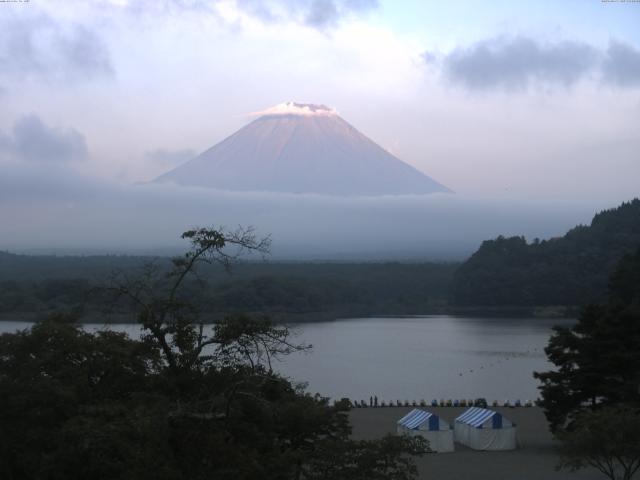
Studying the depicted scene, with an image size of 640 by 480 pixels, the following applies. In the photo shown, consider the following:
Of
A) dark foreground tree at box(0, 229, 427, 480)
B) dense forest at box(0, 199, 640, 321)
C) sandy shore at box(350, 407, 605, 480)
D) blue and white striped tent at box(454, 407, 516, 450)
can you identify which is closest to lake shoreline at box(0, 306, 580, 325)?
dense forest at box(0, 199, 640, 321)

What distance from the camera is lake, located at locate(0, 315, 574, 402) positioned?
2219 centimetres

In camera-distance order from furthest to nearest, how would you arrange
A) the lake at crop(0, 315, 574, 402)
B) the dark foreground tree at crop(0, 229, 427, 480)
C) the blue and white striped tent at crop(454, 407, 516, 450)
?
the lake at crop(0, 315, 574, 402), the blue and white striped tent at crop(454, 407, 516, 450), the dark foreground tree at crop(0, 229, 427, 480)

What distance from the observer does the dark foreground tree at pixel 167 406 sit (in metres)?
5.23

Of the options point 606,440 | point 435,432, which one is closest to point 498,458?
point 435,432

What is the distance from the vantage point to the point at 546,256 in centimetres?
5947

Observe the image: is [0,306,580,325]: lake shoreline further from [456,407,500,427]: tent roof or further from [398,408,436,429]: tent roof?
[456,407,500,427]: tent roof

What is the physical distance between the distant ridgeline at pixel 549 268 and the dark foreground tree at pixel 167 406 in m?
44.2

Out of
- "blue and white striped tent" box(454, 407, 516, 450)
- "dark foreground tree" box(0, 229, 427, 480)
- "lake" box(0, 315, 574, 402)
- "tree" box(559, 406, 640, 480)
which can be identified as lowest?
"lake" box(0, 315, 574, 402)

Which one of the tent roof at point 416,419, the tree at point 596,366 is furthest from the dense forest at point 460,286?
the tree at point 596,366

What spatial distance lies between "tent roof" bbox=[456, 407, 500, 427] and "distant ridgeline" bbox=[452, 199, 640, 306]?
36.4 meters

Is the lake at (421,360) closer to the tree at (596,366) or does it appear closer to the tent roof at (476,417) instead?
the tent roof at (476,417)

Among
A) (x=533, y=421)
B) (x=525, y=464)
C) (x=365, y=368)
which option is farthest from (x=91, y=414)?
(x=365, y=368)

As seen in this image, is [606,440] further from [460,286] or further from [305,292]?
[460,286]

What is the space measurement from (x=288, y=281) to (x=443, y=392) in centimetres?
3061
